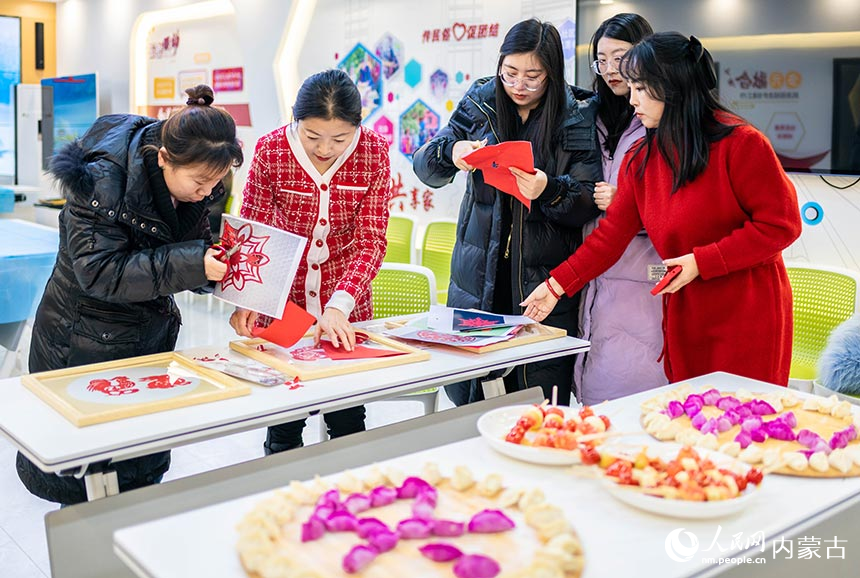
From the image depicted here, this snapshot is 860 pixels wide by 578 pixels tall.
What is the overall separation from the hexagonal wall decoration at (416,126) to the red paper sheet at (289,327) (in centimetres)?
332

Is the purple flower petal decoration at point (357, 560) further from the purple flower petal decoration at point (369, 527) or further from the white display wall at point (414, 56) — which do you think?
the white display wall at point (414, 56)

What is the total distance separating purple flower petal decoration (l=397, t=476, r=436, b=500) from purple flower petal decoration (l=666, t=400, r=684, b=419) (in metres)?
0.60

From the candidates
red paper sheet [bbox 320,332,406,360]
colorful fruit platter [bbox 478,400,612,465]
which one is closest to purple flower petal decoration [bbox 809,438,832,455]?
colorful fruit platter [bbox 478,400,612,465]

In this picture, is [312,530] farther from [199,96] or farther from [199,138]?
[199,96]

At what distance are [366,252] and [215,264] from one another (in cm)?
48

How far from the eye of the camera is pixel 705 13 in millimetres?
3785

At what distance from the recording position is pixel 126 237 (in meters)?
1.91

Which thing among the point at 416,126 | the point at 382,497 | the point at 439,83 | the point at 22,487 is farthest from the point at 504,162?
the point at 416,126

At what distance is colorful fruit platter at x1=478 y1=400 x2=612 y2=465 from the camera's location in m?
1.46

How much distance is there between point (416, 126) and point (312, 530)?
4.42m

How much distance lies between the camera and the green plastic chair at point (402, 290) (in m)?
3.20

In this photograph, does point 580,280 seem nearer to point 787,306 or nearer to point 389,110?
A: point 787,306

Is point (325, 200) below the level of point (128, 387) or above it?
above

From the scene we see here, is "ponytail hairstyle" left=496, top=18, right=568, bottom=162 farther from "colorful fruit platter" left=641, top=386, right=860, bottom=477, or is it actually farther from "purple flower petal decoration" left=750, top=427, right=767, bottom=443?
"purple flower petal decoration" left=750, top=427, right=767, bottom=443
